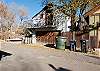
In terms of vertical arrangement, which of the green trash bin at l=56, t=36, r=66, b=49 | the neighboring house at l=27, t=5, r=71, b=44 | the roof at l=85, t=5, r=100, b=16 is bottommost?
the green trash bin at l=56, t=36, r=66, b=49

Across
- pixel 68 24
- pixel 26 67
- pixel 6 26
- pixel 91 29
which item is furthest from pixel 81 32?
pixel 6 26

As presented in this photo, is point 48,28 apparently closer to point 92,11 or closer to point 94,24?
point 92,11

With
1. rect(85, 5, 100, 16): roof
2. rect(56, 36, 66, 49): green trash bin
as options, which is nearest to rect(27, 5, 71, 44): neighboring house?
rect(85, 5, 100, 16): roof

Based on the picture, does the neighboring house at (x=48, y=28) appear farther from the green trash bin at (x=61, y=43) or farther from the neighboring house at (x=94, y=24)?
the green trash bin at (x=61, y=43)

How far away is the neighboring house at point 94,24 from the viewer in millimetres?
32175

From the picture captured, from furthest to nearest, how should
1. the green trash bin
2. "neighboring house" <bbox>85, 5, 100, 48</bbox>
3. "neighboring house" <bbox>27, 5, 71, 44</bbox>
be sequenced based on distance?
1. "neighboring house" <bbox>27, 5, 71, 44</bbox>
2. "neighboring house" <bbox>85, 5, 100, 48</bbox>
3. the green trash bin

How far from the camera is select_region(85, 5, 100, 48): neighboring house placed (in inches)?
1267

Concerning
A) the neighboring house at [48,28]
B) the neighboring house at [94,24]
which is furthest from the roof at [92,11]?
the neighboring house at [48,28]

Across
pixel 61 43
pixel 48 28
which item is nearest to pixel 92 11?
pixel 48 28

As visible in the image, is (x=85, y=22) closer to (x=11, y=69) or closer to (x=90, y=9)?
(x=90, y=9)

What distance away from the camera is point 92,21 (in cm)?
3603

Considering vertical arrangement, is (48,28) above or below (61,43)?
above

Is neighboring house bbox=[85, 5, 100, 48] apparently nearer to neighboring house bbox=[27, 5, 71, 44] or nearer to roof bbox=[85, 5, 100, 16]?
roof bbox=[85, 5, 100, 16]

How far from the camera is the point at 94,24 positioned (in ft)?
114
